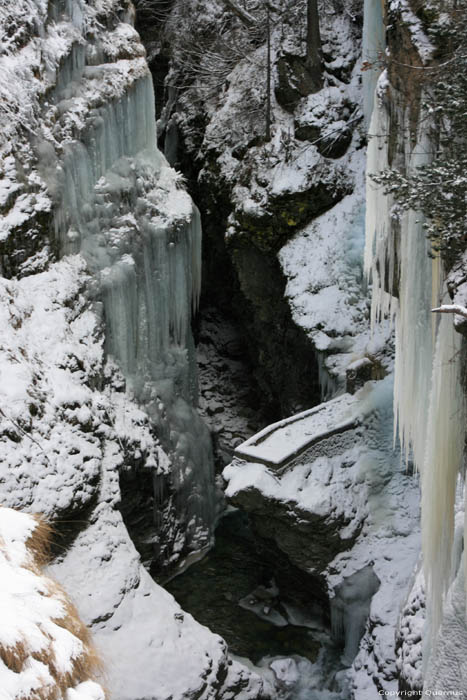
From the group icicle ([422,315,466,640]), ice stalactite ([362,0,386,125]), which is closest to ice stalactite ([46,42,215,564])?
ice stalactite ([362,0,386,125])

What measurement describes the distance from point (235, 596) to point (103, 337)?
6.58m

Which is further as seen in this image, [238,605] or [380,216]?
[238,605]

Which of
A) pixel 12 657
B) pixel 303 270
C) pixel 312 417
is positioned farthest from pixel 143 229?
pixel 12 657

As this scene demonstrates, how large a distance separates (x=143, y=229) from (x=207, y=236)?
20.3ft

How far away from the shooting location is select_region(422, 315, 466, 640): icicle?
6.19 m

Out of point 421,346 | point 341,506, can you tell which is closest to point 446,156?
point 421,346

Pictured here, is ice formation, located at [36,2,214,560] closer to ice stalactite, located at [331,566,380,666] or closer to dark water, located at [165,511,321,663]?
dark water, located at [165,511,321,663]

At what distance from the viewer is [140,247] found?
1491cm

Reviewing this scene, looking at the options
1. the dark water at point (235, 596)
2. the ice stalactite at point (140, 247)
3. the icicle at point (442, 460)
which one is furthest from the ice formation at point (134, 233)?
the icicle at point (442, 460)

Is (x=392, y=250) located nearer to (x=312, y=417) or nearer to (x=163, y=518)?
(x=312, y=417)

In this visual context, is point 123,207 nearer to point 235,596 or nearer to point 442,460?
point 235,596

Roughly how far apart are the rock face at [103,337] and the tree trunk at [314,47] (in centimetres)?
547

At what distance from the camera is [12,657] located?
316cm

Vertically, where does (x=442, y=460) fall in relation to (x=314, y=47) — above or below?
below
